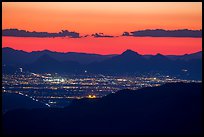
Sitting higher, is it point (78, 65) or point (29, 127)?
point (78, 65)

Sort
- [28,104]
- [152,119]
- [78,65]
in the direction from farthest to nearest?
1. [78,65]
2. [28,104]
3. [152,119]

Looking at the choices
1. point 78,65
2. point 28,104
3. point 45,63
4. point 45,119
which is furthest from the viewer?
point 45,63

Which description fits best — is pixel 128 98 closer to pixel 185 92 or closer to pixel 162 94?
pixel 162 94

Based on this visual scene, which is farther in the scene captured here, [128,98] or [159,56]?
[159,56]

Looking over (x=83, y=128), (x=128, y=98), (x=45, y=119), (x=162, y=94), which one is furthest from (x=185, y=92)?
(x=45, y=119)

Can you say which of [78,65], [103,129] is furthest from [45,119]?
[78,65]

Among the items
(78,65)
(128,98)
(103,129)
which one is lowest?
(103,129)
